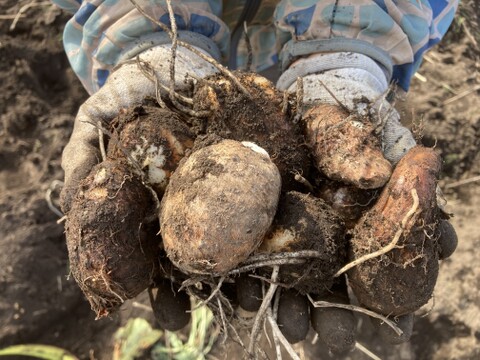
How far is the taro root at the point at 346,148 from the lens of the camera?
116 cm

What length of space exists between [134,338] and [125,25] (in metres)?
1.40

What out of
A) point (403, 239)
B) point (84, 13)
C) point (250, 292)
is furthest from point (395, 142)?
point (84, 13)

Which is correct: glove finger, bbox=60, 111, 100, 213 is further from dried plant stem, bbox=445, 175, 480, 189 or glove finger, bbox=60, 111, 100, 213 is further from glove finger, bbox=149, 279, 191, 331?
dried plant stem, bbox=445, 175, 480, 189

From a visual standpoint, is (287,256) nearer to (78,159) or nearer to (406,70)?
(78,159)

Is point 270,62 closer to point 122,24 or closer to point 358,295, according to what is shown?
point 122,24

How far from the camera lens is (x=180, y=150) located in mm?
1236

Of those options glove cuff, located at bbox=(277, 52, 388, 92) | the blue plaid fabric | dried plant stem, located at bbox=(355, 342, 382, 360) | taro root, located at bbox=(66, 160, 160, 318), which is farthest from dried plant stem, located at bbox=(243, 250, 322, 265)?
dried plant stem, located at bbox=(355, 342, 382, 360)

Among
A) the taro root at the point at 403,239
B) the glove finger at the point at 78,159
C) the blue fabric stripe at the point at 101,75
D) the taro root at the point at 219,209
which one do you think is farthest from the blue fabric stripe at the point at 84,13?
the taro root at the point at 403,239

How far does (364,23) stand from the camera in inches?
61.7

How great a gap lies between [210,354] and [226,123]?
4.40 ft

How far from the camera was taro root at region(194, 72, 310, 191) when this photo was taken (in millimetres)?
1230

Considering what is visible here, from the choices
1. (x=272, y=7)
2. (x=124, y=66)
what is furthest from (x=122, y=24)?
(x=272, y=7)

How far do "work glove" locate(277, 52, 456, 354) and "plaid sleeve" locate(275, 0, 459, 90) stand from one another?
81mm

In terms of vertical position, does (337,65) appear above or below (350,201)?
above
